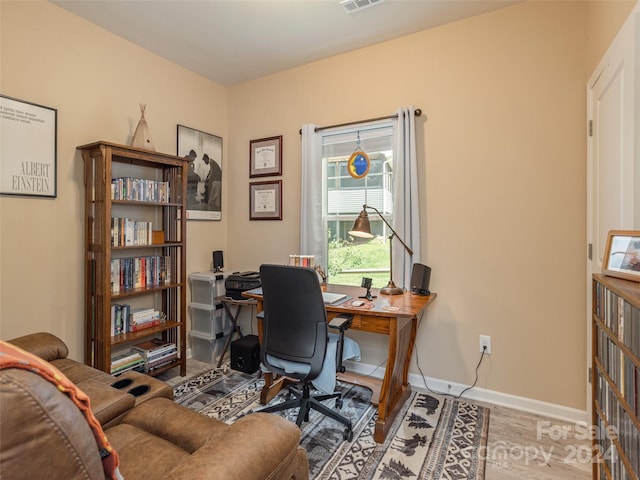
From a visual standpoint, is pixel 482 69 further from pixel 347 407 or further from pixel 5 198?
pixel 5 198

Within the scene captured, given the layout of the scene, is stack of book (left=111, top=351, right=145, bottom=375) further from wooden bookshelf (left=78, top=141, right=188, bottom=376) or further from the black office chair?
the black office chair

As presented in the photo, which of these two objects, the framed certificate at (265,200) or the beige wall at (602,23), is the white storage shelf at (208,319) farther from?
the beige wall at (602,23)

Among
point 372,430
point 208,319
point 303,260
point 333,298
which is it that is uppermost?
point 303,260

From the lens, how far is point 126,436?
1.21 m

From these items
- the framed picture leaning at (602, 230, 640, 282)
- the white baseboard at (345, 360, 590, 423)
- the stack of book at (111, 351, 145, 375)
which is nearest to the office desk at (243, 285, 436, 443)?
the white baseboard at (345, 360, 590, 423)

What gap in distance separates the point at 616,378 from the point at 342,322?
1.21 metres

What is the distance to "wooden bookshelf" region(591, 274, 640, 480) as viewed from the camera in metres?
0.97

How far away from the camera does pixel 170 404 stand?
1.41 metres

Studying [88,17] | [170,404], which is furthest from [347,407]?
[88,17]

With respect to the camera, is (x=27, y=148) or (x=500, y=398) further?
(x=500, y=398)

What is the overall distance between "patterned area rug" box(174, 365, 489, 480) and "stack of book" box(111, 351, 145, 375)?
37cm

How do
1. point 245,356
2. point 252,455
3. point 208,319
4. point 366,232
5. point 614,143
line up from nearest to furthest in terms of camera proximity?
point 252,455 < point 614,143 < point 366,232 < point 245,356 < point 208,319

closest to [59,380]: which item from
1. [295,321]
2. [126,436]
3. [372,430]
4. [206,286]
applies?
[126,436]

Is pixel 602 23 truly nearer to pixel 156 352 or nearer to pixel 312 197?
pixel 312 197
